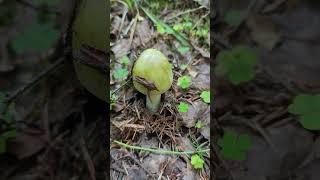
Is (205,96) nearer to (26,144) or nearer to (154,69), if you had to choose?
(154,69)

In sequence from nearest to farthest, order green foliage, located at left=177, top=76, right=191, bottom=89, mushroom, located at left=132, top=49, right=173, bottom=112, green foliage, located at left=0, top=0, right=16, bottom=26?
1. green foliage, located at left=0, top=0, right=16, bottom=26
2. mushroom, located at left=132, top=49, right=173, bottom=112
3. green foliage, located at left=177, top=76, right=191, bottom=89

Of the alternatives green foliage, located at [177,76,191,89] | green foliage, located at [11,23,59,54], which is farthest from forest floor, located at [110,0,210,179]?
green foliage, located at [11,23,59,54]

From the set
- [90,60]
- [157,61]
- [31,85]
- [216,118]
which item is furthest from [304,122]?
[31,85]

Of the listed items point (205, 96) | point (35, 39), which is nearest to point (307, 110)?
point (205, 96)

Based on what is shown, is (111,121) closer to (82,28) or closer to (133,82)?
(133,82)

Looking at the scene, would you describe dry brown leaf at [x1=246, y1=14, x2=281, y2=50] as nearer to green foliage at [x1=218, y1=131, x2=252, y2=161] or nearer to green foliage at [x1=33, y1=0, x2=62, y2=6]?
green foliage at [x1=218, y1=131, x2=252, y2=161]

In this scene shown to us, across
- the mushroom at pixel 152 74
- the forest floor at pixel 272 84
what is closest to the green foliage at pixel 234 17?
the forest floor at pixel 272 84

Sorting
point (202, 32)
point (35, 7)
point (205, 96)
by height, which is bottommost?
point (205, 96)
